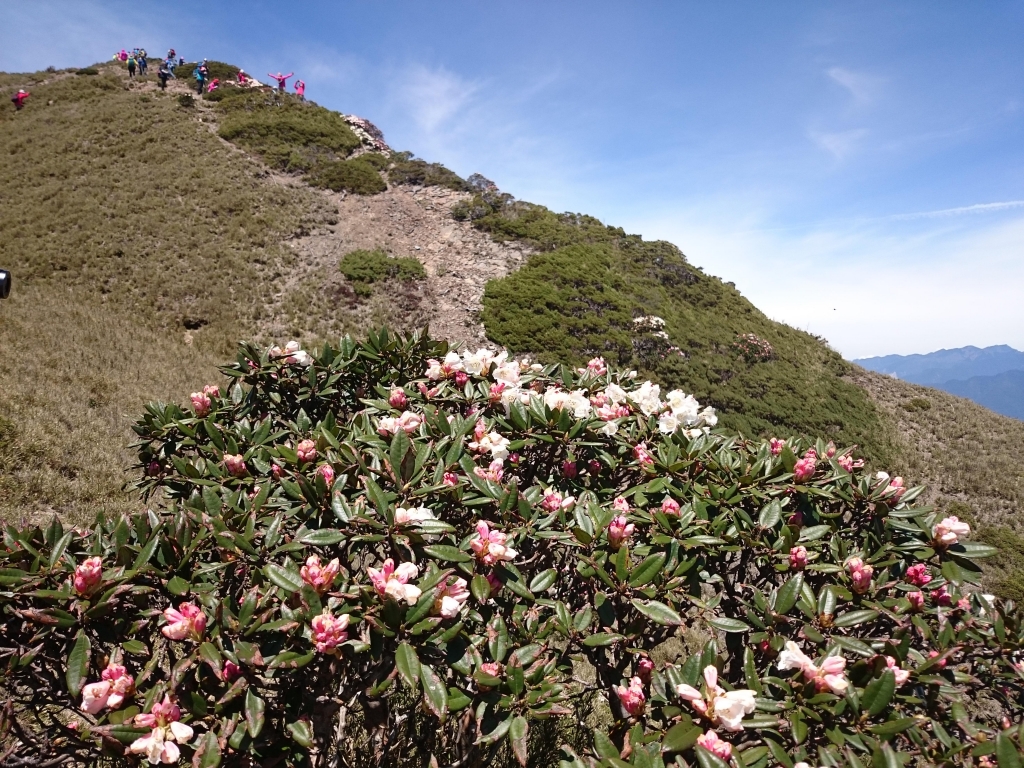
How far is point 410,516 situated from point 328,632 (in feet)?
1.20

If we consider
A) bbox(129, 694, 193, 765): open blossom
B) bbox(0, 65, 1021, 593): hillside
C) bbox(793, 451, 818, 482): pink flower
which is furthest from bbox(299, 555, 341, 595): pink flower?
bbox(0, 65, 1021, 593): hillside

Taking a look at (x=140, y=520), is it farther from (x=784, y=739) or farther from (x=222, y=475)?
(x=784, y=739)

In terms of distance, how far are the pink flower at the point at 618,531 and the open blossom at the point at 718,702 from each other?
444mm

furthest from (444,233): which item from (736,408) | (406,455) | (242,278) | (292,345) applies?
(406,455)

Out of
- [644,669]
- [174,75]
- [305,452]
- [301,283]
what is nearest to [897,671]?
[644,669]

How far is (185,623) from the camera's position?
4.26 ft

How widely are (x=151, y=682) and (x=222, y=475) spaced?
748 mm

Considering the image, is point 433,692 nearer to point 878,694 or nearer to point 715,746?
point 715,746

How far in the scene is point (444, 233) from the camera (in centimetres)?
1773

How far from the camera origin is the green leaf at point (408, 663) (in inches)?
46.8

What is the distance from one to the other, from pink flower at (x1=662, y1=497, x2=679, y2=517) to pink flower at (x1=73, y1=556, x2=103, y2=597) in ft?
5.60

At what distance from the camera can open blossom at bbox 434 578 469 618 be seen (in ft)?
4.24

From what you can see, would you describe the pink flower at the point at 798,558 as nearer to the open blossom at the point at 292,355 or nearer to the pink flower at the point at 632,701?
the pink flower at the point at 632,701

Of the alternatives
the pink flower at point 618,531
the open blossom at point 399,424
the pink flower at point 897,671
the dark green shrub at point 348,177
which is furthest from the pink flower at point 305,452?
the dark green shrub at point 348,177
